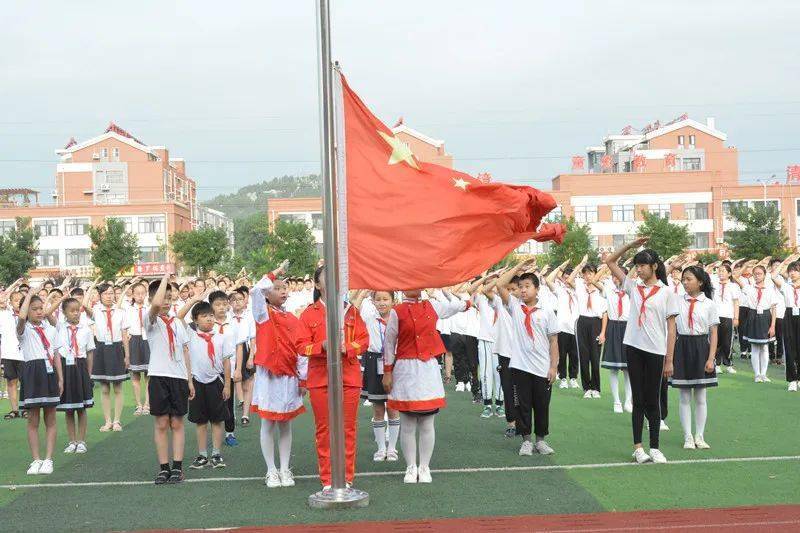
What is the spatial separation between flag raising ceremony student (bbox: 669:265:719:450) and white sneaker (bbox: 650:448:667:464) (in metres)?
0.90

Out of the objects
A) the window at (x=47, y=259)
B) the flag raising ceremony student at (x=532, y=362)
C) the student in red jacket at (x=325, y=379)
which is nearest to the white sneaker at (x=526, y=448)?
the flag raising ceremony student at (x=532, y=362)

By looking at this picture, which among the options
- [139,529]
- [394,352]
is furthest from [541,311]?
[139,529]

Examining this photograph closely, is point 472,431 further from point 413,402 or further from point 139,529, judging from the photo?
point 139,529

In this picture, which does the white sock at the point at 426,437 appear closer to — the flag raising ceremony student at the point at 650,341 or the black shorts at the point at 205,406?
the flag raising ceremony student at the point at 650,341

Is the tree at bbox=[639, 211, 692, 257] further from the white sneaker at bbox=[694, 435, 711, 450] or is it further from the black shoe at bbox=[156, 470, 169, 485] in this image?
the black shoe at bbox=[156, 470, 169, 485]

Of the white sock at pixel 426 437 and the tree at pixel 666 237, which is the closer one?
the white sock at pixel 426 437

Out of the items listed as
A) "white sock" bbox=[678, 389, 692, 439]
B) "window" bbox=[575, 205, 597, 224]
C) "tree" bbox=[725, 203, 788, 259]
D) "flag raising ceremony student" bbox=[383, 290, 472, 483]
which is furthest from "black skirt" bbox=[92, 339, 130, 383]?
"window" bbox=[575, 205, 597, 224]

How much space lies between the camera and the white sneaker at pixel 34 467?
388 inches

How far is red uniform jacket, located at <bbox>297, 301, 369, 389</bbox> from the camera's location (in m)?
8.34

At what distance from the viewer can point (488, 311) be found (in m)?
14.0

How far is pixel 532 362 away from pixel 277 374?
9.75ft

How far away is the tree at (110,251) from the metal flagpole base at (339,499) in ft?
181

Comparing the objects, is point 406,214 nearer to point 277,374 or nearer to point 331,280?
point 331,280

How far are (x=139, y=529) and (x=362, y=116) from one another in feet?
12.2
